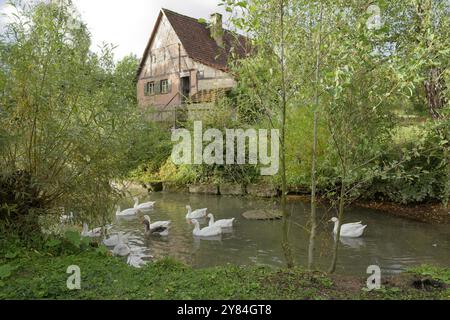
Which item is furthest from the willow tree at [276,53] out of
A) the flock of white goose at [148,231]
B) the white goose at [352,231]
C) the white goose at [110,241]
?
the white goose at [110,241]

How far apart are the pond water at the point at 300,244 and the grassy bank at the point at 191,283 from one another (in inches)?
62.8

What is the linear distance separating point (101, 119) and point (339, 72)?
4055mm

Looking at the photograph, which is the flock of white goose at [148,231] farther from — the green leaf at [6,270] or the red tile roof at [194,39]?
the red tile roof at [194,39]

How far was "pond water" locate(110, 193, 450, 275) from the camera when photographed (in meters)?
7.49

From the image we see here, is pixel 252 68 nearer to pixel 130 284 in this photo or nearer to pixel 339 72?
pixel 339 72

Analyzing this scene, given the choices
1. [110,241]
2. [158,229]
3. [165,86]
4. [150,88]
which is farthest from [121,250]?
[150,88]

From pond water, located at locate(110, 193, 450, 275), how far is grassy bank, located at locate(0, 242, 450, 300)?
5.23ft

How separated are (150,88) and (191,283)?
2589 centimetres

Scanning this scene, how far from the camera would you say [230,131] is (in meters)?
15.3

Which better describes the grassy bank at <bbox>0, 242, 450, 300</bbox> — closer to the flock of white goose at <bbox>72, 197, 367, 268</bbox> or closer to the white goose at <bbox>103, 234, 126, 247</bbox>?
the flock of white goose at <bbox>72, 197, 367, 268</bbox>

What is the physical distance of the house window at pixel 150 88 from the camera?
2847cm

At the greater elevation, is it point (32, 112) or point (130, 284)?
point (32, 112)

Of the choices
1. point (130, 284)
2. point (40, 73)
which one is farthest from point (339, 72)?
point (40, 73)

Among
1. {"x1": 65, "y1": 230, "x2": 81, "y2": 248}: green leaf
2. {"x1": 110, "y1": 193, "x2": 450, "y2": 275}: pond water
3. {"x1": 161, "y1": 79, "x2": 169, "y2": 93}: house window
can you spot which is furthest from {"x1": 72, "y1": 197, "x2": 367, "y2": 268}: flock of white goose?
{"x1": 161, "y1": 79, "x2": 169, "y2": 93}: house window
